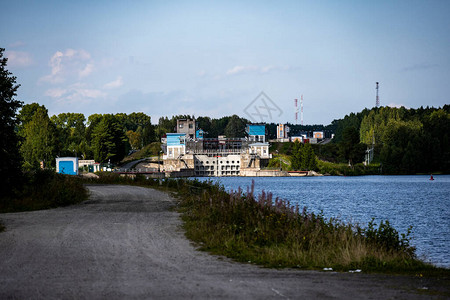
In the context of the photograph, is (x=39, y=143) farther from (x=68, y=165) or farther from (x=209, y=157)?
(x=209, y=157)

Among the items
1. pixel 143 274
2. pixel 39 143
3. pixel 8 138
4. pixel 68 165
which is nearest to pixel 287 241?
pixel 143 274

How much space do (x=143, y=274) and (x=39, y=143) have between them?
283 ft

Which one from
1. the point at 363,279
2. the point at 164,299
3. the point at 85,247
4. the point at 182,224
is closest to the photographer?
the point at 164,299

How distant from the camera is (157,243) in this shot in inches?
591

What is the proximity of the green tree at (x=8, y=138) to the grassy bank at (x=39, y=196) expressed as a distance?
26.7 inches

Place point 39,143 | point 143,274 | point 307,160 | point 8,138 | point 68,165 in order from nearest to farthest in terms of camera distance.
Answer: point 143,274
point 8,138
point 68,165
point 39,143
point 307,160

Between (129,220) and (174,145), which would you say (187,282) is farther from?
(174,145)

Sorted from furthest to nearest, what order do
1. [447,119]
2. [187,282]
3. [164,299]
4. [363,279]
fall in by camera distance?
1. [447,119]
2. [363,279]
3. [187,282]
4. [164,299]

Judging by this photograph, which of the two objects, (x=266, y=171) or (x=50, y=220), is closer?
(x=50, y=220)

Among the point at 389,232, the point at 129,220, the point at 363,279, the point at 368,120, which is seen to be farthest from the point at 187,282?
the point at 368,120

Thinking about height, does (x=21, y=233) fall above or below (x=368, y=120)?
below

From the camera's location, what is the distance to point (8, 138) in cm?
2531

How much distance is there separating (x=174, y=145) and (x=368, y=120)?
6760cm

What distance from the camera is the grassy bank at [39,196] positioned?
25.1 metres
